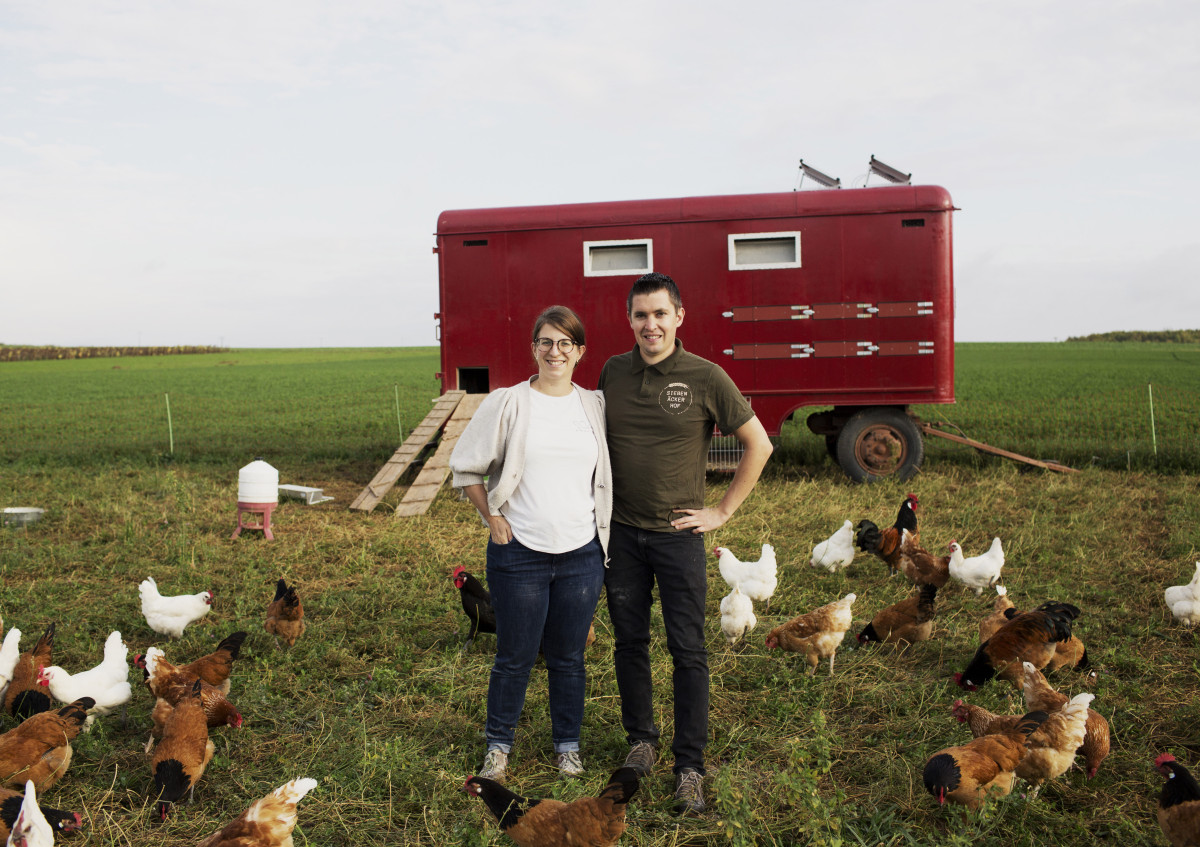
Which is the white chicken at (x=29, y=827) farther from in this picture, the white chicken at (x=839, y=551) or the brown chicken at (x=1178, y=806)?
the white chicken at (x=839, y=551)

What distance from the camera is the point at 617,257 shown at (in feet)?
32.2

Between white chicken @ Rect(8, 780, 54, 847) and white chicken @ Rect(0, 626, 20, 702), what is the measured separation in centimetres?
177

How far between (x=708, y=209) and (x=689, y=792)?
25.0 ft

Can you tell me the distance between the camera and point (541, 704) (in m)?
Answer: 4.06

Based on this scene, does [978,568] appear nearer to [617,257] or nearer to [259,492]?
[617,257]

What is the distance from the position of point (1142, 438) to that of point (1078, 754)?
10.6 m

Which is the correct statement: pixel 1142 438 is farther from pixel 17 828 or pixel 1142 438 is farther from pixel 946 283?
pixel 17 828

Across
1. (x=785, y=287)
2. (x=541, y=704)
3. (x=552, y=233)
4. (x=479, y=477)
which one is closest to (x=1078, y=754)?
(x=541, y=704)

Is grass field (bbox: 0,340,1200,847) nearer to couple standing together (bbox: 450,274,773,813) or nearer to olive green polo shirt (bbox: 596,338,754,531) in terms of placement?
couple standing together (bbox: 450,274,773,813)

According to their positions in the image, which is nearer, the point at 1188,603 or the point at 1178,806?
the point at 1178,806

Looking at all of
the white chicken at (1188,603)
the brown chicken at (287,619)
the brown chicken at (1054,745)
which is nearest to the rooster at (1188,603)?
the white chicken at (1188,603)

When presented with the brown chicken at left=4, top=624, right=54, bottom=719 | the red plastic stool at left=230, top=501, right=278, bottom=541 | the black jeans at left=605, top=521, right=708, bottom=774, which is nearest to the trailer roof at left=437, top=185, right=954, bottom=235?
the red plastic stool at left=230, top=501, right=278, bottom=541

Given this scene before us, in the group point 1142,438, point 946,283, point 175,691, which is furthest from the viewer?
point 1142,438

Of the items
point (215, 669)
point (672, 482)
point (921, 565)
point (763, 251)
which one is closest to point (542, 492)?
point (672, 482)
